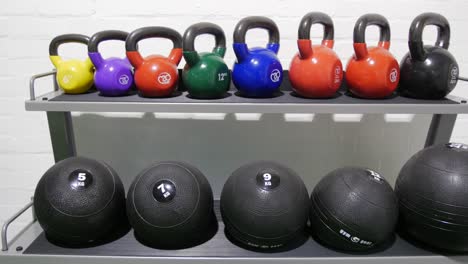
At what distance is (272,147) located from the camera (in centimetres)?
195

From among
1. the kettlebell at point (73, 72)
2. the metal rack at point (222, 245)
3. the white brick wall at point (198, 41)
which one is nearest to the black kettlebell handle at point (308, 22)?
the metal rack at point (222, 245)

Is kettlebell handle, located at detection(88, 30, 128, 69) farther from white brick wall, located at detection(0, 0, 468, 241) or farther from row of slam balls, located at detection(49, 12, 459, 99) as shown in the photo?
white brick wall, located at detection(0, 0, 468, 241)

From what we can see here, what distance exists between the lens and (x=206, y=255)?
4.36ft

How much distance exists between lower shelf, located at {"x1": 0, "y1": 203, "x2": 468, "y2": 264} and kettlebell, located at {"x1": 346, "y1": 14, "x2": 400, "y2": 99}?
1.98 feet

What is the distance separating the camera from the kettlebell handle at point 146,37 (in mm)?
1339

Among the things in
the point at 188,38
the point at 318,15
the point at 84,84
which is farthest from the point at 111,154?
the point at 318,15

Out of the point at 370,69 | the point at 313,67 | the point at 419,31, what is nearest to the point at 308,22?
the point at 313,67

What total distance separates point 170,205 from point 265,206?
1.11 ft

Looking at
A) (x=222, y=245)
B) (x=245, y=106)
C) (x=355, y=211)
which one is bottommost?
(x=222, y=245)

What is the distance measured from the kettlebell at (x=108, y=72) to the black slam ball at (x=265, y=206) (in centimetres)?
57

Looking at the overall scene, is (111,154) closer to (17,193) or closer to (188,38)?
(17,193)

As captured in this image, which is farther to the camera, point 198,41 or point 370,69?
point 198,41

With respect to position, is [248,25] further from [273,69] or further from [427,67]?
[427,67]

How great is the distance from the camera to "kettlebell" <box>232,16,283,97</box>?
133 cm
